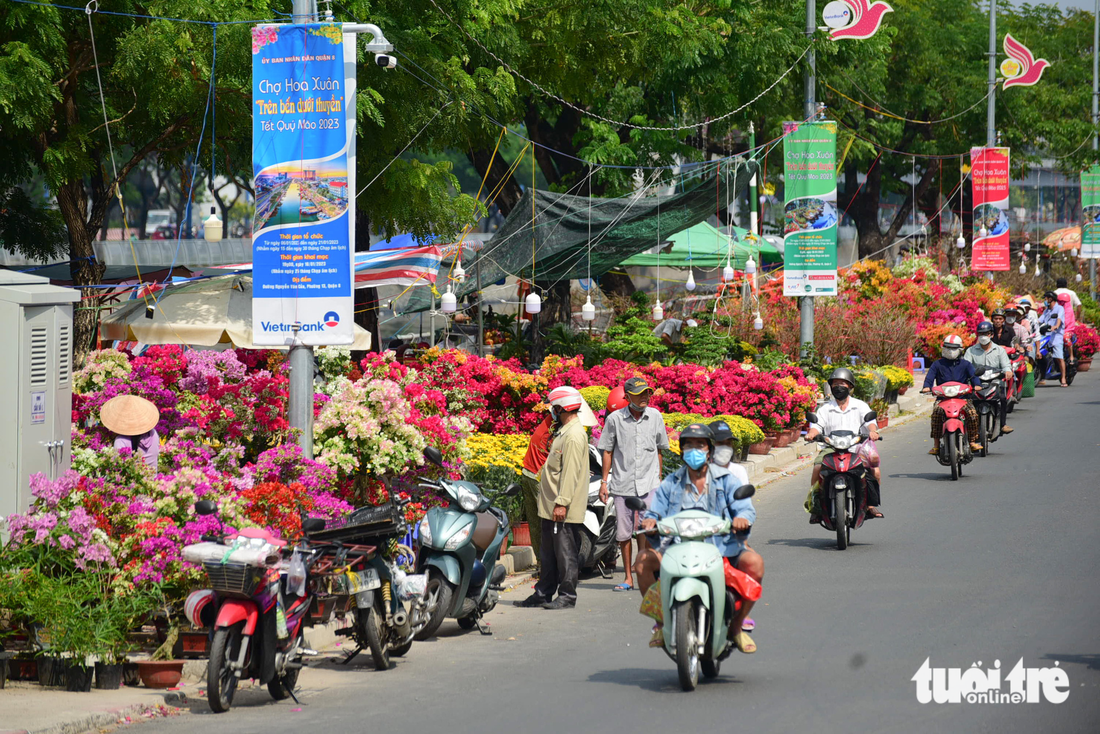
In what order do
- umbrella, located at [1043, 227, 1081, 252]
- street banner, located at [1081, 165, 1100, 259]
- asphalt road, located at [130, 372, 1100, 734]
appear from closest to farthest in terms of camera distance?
asphalt road, located at [130, 372, 1100, 734] < street banner, located at [1081, 165, 1100, 259] < umbrella, located at [1043, 227, 1081, 252]

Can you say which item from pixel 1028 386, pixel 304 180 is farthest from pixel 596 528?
pixel 1028 386

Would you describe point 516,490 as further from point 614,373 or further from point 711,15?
point 711,15

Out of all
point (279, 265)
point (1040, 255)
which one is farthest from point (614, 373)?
point (1040, 255)

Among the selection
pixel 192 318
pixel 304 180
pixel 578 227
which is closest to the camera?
pixel 304 180

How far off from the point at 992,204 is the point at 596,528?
25.5 metres

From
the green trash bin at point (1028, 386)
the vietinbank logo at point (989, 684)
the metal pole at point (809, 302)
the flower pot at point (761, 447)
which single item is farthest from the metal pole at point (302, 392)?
the green trash bin at point (1028, 386)

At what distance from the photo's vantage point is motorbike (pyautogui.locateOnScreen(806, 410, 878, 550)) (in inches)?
450

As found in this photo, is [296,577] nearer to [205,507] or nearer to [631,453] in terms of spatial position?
[205,507]

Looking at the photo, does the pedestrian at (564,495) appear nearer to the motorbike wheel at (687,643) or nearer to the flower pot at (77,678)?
the motorbike wheel at (687,643)

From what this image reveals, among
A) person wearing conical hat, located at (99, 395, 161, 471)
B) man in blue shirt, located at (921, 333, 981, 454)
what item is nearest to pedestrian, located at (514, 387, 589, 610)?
person wearing conical hat, located at (99, 395, 161, 471)

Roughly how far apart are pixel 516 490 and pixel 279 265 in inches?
101

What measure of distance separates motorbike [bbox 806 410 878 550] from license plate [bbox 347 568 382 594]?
5.16 meters

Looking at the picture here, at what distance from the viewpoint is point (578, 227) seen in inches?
782

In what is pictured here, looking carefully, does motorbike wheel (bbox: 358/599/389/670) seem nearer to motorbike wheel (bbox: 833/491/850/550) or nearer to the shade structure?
motorbike wheel (bbox: 833/491/850/550)
